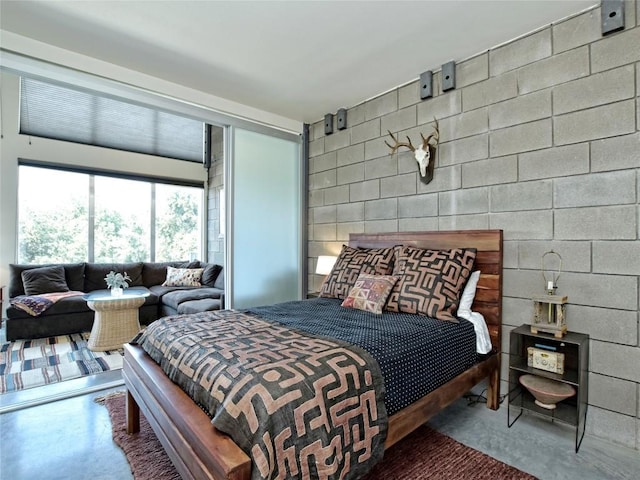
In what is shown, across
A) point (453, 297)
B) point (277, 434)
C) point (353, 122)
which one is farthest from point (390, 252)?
point (277, 434)

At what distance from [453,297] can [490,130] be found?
1.31 m

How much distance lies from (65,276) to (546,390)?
220 inches

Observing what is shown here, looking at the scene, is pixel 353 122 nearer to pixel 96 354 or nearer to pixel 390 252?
pixel 390 252

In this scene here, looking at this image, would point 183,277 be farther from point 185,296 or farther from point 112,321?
point 112,321

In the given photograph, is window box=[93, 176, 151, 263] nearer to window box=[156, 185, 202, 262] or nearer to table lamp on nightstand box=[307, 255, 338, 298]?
window box=[156, 185, 202, 262]

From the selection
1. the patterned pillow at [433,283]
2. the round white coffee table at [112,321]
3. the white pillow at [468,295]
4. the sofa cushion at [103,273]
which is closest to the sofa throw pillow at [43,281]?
the sofa cushion at [103,273]

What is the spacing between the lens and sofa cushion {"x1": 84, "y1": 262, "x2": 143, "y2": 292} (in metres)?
4.81

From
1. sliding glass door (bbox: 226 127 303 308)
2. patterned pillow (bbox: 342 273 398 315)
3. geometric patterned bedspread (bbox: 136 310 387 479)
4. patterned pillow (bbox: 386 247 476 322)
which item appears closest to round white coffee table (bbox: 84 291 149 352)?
sliding glass door (bbox: 226 127 303 308)

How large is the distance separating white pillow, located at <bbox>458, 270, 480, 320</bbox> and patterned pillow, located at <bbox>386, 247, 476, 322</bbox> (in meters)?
0.12

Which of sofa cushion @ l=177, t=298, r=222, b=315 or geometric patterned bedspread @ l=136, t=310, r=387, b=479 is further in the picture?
sofa cushion @ l=177, t=298, r=222, b=315

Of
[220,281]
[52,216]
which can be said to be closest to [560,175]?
[220,281]

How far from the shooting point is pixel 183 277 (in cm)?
518

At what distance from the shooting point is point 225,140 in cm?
355

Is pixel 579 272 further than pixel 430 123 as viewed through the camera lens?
No
